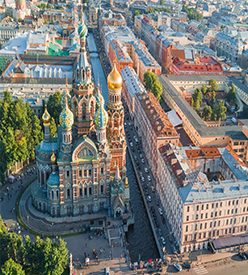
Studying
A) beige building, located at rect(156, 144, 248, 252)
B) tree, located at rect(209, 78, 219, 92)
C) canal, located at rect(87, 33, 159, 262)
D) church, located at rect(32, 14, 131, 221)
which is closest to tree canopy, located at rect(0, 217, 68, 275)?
church, located at rect(32, 14, 131, 221)

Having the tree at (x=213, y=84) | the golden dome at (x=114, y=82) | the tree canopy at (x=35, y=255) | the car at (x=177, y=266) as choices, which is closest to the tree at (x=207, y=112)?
the tree at (x=213, y=84)

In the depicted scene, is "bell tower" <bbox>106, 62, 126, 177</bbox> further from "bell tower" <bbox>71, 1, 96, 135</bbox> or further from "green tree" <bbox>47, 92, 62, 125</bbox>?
"green tree" <bbox>47, 92, 62, 125</bbox>

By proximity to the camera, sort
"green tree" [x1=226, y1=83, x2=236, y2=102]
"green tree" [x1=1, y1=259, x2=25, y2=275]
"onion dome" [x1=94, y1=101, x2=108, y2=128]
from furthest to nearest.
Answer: "green tree" [x1=226, y1=83, x2=236, y2=102], "onion dome" [x1=94, y1=101, x2=108, y2=128], "green tree" [x1=1, y1=259, x2=25, y2=275]

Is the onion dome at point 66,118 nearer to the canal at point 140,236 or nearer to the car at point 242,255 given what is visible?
the canal at point 140,236

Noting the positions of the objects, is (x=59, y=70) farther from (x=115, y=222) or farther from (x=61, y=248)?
(x=61, y=248)

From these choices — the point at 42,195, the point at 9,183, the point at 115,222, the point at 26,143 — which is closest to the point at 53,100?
the point at 26,143
